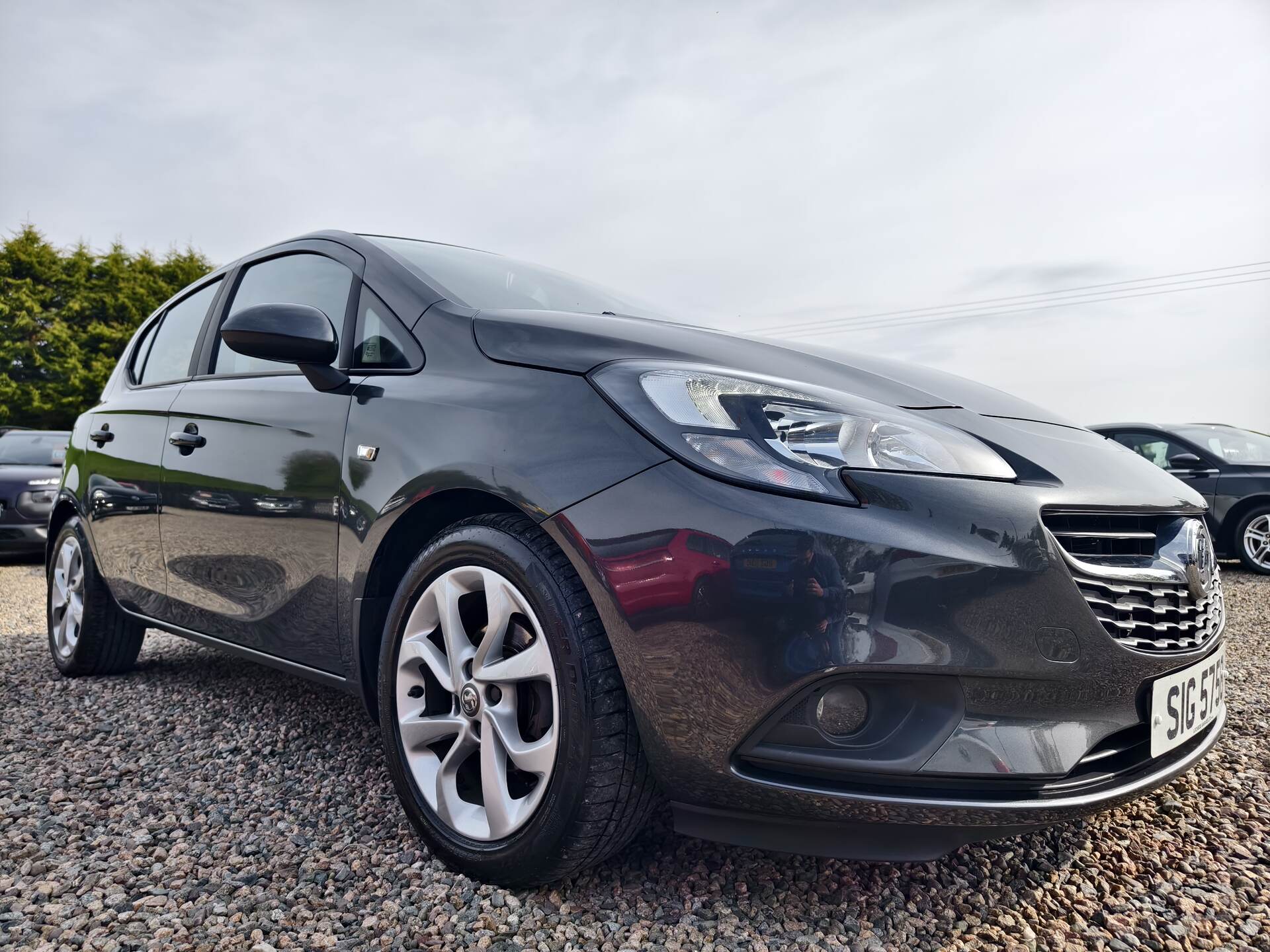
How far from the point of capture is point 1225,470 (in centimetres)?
761

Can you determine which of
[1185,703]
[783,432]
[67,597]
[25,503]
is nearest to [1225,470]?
[1185,703]

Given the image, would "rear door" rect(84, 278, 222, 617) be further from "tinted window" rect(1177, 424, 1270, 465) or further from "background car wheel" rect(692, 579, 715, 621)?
"tinted window" rect(1177, 424, 1270, 465)

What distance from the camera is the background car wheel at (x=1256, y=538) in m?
7.38

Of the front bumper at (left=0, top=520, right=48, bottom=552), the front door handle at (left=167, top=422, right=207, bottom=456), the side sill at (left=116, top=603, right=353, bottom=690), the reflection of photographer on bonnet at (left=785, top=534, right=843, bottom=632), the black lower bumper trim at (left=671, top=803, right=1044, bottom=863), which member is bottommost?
the front bumper at (left=0, top=520, right=48, bottom=552)

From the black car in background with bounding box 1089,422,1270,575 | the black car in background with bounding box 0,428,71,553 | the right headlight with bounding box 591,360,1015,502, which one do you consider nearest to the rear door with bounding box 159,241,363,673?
the right headlight with bounding box 591,360,1015,502

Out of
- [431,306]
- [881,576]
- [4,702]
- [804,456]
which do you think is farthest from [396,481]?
[4,702]

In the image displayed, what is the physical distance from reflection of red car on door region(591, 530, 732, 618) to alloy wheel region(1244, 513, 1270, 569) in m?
7.70

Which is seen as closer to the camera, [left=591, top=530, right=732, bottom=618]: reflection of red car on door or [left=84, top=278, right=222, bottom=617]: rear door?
[left=591, top=530, right=732, bottom=618]: reflection of red car on door

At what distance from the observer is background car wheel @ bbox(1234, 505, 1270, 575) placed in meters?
7.38

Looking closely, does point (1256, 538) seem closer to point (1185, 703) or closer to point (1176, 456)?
point (1176, 456)

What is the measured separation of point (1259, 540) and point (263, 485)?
792 centimetres

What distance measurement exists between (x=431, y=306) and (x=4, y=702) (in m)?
2.48

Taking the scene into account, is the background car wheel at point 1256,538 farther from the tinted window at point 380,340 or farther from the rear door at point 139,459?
the rear door at point 139,459

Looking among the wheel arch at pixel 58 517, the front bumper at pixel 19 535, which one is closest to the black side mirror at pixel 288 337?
the wheel arch at pixel 58 517
